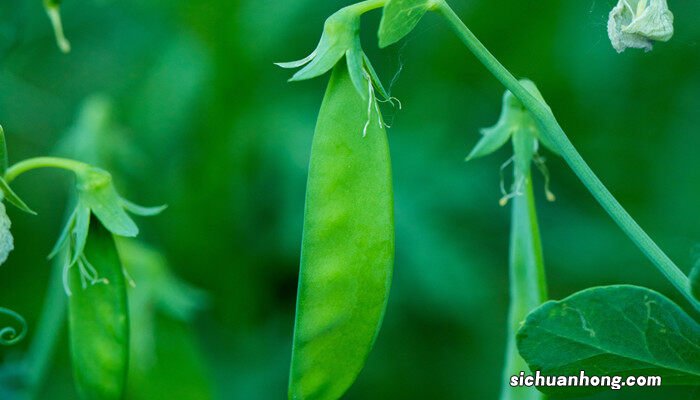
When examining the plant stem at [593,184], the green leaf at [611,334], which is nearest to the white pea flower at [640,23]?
the plant stem at [593,184]

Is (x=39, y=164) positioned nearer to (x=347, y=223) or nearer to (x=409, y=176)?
(x=347, y=223)

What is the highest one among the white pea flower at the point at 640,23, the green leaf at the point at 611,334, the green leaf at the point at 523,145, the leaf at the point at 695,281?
the white pea flower at the point at 640,23

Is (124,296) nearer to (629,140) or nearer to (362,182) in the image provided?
(362,182)

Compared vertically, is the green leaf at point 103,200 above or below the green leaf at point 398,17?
below

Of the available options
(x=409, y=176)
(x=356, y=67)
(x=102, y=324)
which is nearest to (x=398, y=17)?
(x=356, y=67)

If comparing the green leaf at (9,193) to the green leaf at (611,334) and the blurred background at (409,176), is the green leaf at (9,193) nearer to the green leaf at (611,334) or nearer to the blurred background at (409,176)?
the green leaf at (611,334)

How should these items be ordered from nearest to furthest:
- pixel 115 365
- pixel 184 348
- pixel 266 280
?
pixel 115 365 < pixel 184 348 < pixel 266 280

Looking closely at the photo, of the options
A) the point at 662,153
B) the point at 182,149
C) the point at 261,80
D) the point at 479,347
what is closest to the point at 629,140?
the point at 662,153
